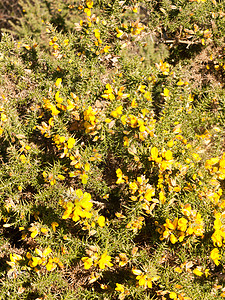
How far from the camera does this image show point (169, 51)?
3.13 meters

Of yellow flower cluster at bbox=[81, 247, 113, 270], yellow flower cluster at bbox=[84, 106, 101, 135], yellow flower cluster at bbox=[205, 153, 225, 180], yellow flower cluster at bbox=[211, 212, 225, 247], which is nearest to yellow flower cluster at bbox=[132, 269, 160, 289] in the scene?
yellow flower cluster at bbox=[81, 247, 113, 270]

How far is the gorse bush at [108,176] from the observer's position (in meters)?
1.97

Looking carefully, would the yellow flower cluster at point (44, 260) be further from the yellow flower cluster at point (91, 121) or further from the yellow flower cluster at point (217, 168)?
the yellow flower cluster at point (217, 168)

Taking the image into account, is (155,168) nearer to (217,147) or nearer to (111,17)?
(217,147)

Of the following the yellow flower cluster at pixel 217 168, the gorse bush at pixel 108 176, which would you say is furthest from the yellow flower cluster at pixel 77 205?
the yellow flower cluster at pixel 217 168

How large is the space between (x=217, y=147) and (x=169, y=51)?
1386 millimetres

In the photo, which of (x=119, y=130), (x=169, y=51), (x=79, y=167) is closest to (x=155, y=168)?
(x=119, y=130)

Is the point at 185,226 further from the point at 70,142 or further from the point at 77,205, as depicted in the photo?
the point at 70,142

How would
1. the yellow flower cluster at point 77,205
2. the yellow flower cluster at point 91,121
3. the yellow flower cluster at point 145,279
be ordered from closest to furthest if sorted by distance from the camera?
the yellow flower cluster at point 77,205, the yellow flower cluster at point 145,279, the yellow flower cluster at point 91,121

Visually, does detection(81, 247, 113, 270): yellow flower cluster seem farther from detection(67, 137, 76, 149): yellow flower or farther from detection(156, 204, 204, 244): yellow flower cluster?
detection(67, 137, 76, 149): yellow flower

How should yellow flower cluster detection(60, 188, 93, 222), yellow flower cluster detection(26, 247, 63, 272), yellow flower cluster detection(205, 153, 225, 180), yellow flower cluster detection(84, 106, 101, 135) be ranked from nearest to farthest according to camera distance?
yellow flower cluster detection(60, 188, 93, 222) → yellow flower cluster detection(26, 247, 63, 272) → yellow flower cluster detection(84, 106, 101, 135) → yellow flower cluster detection(205, 153, 225, 180)

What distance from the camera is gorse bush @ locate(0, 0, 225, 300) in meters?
1.97

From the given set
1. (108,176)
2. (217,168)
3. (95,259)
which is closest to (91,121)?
(108,176)

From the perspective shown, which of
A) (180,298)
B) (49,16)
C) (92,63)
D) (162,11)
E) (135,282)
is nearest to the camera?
(180,298)
